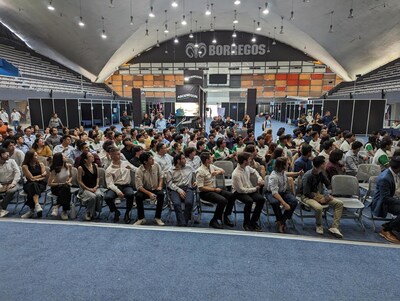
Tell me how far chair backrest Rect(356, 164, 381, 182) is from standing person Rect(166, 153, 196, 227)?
327cm

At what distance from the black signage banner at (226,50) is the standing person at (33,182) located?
2506 centimetres

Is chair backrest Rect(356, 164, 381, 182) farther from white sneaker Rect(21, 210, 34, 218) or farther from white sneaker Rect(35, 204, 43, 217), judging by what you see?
white sneaker Rect(21, 210, 34, 218)

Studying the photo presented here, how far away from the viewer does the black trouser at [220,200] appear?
3.91 m

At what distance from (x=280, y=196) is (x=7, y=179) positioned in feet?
14.9

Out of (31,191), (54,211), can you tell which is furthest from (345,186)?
(31,191)

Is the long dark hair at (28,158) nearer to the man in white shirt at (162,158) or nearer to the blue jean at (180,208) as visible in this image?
the man in white shirt at (162,158)

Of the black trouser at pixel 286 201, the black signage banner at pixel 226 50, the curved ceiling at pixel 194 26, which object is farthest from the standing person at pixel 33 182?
the black signage banner at pixel 226 50

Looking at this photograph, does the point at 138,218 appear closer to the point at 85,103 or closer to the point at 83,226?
the point at 83,226

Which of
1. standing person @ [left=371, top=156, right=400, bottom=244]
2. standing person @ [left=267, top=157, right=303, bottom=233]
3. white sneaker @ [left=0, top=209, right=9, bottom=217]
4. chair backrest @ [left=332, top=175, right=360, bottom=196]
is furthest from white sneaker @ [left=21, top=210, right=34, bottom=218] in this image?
standing person @ [left=371, top=156, right=400, bottom=244]

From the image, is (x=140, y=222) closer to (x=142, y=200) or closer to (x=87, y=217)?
(x=142, y=200)

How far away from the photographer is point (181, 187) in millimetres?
4230

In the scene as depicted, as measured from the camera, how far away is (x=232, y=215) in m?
4.53

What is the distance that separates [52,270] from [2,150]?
8.89 feet

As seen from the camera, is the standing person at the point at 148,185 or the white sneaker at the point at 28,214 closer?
the standing person at the point at 148,185
